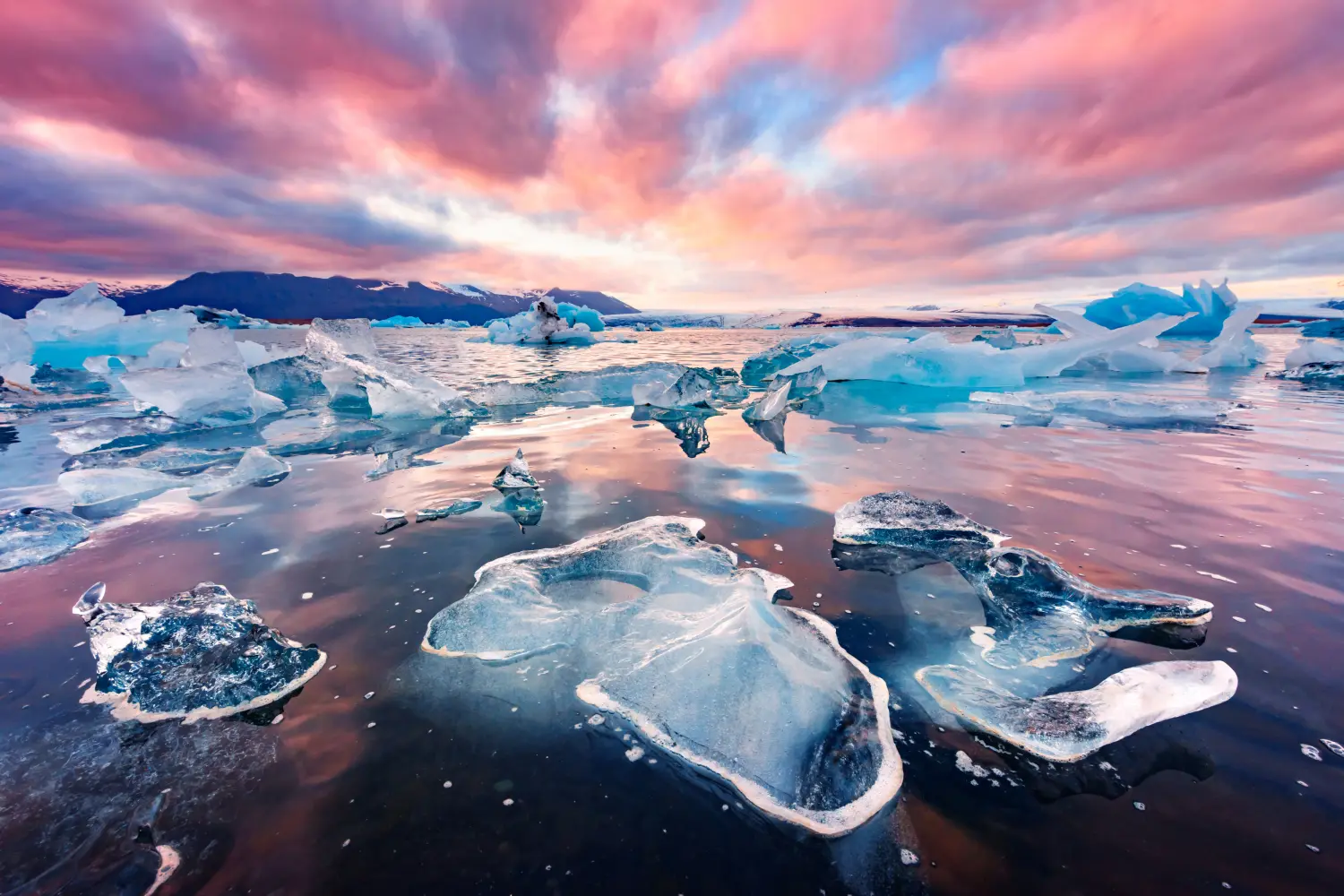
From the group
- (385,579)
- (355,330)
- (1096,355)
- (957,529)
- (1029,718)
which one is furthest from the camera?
(1096,355)

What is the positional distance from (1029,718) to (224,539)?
15.3 ft

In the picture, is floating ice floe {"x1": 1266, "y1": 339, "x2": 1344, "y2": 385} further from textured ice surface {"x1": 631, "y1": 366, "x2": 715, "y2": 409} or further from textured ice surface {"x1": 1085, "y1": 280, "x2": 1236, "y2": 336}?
textured ice surface {"x1": 631, "y1": 366, "x2": 715, "y2": 409}

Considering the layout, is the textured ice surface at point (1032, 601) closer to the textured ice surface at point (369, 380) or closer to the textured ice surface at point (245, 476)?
the textured ice surface at point (245, 476)

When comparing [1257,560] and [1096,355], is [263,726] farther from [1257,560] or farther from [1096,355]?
[1096,355]

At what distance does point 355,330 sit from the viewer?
938cm

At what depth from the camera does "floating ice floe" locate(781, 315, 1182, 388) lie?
11109mm

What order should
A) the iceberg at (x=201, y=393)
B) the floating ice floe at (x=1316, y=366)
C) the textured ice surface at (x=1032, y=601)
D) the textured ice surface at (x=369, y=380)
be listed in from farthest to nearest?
the floating ice floe at (x=1316, y=366)
the textured ice surface at (x=369, y=380)
the iceberg at (x=201, y=393)
the textured ice surface at (x=1032, y=601)

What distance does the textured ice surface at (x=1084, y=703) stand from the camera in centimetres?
175

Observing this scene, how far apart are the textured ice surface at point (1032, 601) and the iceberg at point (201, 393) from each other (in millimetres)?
9323

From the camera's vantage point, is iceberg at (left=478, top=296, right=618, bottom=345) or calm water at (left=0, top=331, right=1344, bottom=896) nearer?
calm water at (left=0, top=331, right=1344, bottom=896)

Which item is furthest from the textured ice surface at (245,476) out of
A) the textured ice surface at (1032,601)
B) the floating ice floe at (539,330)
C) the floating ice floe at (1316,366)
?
the floating ice floe at (539,330)

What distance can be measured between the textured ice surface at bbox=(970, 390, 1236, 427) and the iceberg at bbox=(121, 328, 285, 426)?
12.4 meters

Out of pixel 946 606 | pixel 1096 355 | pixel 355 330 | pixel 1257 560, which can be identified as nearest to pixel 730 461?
pixel 946 606

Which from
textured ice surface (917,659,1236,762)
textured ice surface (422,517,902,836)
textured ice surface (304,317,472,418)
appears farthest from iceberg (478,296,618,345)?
textured ice surface (917,659,1236,762)
